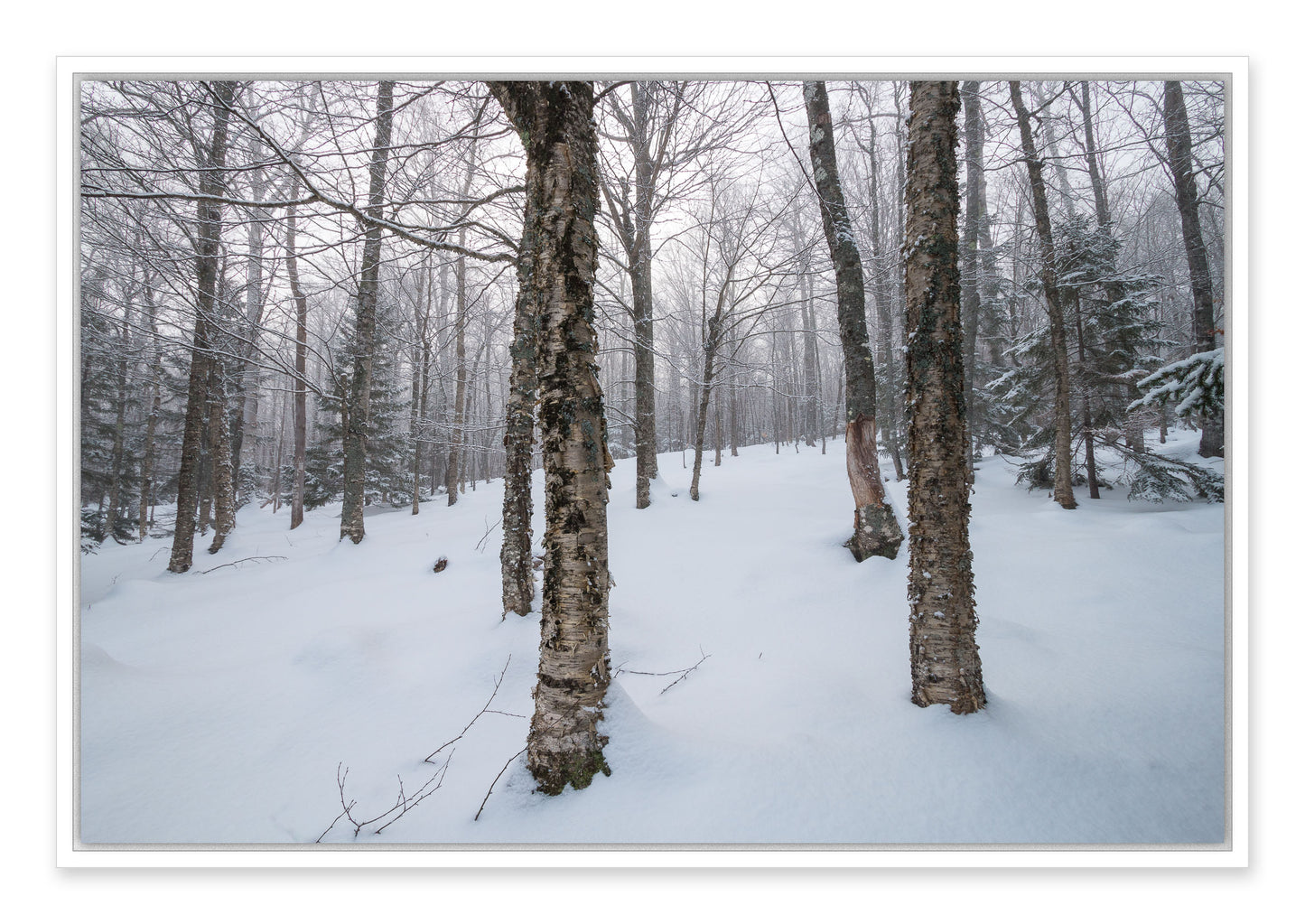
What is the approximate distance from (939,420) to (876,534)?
→ 204 cm

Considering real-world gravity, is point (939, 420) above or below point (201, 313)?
below

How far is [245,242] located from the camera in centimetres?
260

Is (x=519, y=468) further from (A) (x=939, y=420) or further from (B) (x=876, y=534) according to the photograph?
(B) (x=876, y=534)

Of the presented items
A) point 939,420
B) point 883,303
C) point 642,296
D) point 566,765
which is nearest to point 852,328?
point 939,420

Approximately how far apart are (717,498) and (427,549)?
3.93 m

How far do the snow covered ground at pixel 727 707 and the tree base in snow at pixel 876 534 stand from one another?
0.12 metres

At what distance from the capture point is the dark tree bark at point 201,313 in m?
2.13

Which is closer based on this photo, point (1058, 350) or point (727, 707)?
point (727, 707)

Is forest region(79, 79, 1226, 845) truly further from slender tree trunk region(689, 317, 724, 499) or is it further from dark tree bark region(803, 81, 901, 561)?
slender tree trunk region(689, 317, 724, 499)

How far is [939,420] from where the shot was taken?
1.67 metres

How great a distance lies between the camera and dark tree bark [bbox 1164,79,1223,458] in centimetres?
177

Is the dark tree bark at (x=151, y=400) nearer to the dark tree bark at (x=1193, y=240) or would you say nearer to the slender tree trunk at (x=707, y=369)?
the slender tree trunk at (x=707, y=369)
